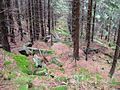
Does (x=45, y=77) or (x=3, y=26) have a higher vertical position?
(x=3, y=26)

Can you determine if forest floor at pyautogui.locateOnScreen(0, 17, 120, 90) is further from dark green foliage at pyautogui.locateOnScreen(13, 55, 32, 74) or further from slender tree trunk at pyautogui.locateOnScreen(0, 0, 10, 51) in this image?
slender tree trunk at pyautogui.locateOnScreen(0, 0, 10, 51)

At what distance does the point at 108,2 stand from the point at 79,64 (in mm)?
14376

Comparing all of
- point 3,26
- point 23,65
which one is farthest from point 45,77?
point 3,26

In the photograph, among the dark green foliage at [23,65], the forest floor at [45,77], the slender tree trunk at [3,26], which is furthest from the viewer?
the dark green foliage at [23,65]

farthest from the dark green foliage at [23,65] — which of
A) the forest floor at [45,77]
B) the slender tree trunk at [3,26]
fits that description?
the slender tree trunk at [3,26]

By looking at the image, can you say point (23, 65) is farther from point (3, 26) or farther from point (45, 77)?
point (3, 26)

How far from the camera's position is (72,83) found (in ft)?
32.9

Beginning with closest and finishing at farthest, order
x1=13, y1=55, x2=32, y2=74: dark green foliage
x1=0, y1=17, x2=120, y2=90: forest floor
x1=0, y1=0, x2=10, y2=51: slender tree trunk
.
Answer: x1=0, y1=17, x2=120, y2=90: forest floor
x1=0, y1=0, x2=10, y2=51: slender tree trunk
x1=13, y1=55, x2=32, y2=74: dark green foliage

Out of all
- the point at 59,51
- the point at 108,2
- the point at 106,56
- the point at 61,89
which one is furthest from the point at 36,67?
the point at 108,2

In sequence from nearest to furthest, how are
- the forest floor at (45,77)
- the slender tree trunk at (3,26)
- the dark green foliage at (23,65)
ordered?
1. the forest floor at (45,77)
2. the slender tree trunk at (3,26)
3. the dark green foliage at (23,65)

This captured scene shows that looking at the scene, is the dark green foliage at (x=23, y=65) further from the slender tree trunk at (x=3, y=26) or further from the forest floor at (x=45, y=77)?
the slender tree trunk at (x=3, y=26)

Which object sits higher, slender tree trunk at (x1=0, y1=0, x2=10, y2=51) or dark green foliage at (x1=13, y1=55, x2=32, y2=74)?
slender tree trunk at (x1=0, y1=0, x2=10, y2=51)

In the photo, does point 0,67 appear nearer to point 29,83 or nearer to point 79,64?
point 29,83

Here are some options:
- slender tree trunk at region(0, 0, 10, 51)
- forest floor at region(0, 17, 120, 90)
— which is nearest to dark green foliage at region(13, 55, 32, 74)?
forest floor at region(0, 17, 120, 90)
